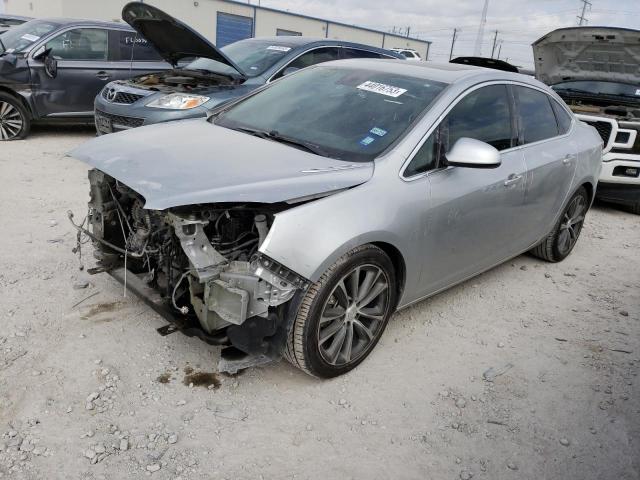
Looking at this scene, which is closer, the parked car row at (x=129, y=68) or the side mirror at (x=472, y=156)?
the side mirror at (x=472, y=156)

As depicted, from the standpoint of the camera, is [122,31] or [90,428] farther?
[122,31]

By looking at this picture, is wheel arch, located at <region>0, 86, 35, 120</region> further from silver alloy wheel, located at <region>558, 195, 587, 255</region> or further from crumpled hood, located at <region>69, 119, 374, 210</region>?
silver alloy wheel, located at <region>558, 195, 587, 255</region>

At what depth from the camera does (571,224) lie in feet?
Answer: 17.0

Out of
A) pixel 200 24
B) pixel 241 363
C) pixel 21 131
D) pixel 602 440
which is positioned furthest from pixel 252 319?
pixel 200 24

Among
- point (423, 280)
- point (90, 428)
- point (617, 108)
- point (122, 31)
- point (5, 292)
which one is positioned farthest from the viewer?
point (122, 31)

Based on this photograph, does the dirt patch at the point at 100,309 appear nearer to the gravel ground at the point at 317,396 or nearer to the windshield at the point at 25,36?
the gravel ground at the point at 317,396

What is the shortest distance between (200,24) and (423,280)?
27022 millimetres

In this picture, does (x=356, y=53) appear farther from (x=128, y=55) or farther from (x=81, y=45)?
(x=81, y=45)

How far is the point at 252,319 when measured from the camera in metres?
2.67

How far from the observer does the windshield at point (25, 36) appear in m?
7.75

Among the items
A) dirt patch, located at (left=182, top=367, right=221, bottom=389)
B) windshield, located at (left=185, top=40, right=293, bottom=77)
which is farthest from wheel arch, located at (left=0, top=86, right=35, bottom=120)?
dirt patch, located at (left=182, top=367, right=221, bottom=389)

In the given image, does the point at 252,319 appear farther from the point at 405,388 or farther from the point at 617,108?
the point at 617,108

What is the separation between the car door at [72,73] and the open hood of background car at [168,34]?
1981mm

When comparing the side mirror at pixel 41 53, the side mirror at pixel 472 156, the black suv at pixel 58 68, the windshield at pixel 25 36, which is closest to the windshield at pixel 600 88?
the side mirror at pixel 472 156
